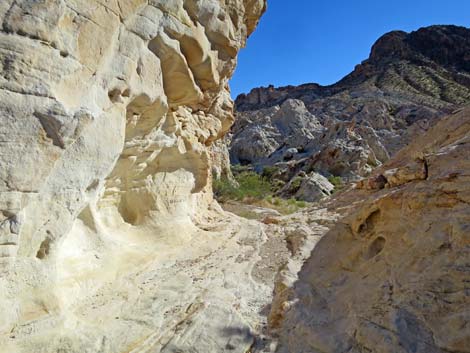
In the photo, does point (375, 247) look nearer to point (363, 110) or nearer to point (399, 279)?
point (399, 279)

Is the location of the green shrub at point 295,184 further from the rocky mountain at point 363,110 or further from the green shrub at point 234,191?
the rocky mountain at point 363,110

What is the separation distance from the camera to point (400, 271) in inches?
125

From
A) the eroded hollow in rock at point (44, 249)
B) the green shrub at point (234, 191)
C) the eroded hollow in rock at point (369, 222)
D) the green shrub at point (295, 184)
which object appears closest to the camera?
the eroded hollow in rock at point (44, 249)

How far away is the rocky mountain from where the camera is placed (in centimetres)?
2570

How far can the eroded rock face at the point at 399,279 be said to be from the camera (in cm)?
249

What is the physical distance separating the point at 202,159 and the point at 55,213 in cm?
495

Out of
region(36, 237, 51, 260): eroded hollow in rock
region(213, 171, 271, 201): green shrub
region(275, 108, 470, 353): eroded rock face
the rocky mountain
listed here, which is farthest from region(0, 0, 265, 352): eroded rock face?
the rocky mountain

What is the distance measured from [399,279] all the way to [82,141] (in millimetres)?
4127

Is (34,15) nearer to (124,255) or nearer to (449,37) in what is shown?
(124,255)

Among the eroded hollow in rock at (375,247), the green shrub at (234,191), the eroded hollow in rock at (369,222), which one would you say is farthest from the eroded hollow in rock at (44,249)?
the green shrub at (234,191)

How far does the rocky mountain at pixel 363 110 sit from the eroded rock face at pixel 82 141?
60.3 ft

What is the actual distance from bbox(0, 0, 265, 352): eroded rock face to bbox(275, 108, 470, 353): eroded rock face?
211 cm

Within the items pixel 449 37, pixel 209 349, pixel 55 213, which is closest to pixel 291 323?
pixel 209 349

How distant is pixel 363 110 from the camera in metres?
38.0
